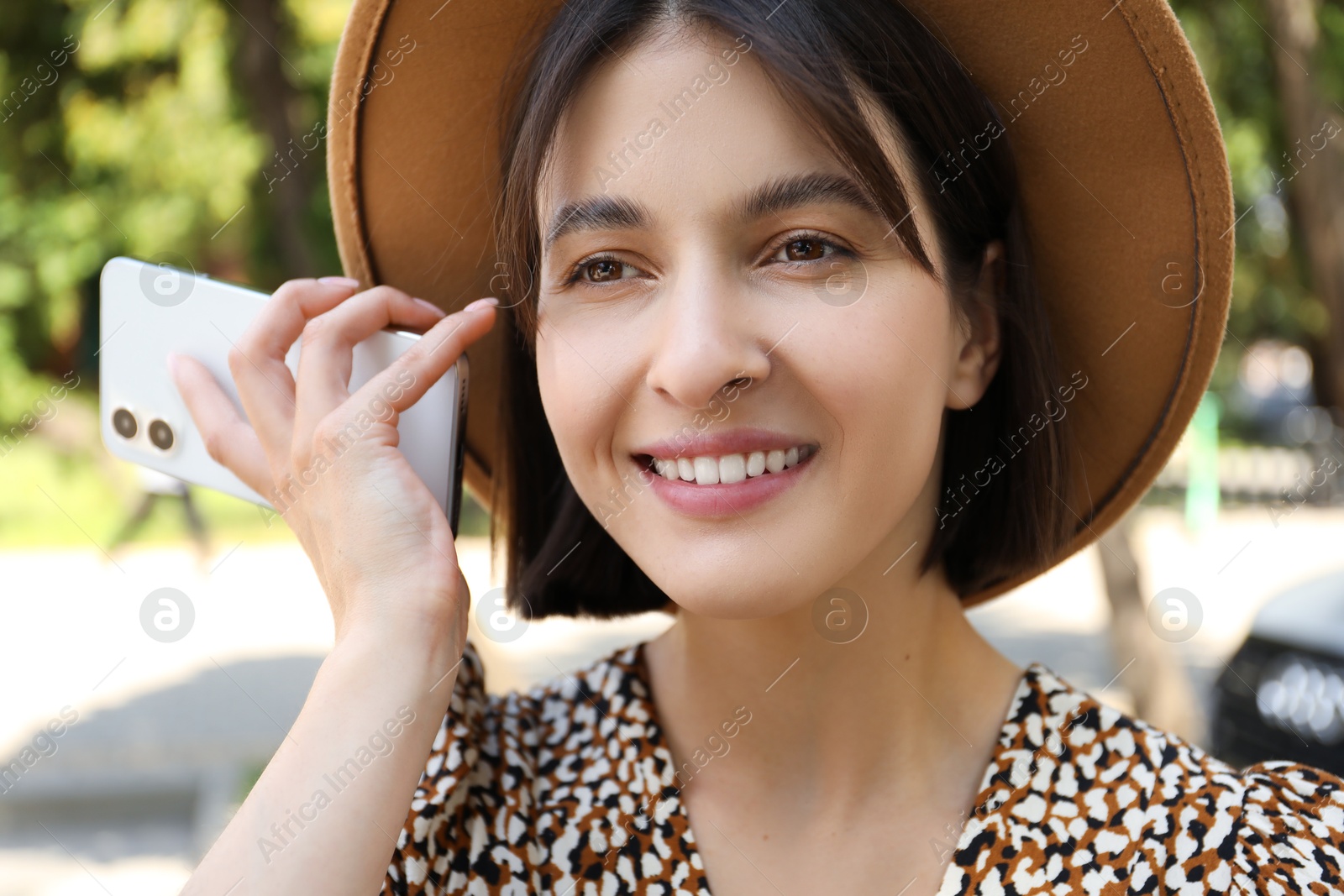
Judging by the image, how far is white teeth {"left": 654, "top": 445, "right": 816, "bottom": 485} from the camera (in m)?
1.48

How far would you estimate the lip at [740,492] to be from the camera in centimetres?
148

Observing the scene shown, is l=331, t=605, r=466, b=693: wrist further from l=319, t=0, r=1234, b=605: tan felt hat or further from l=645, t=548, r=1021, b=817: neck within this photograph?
l=319, t=0, r=1234, b=605: tan felt hat

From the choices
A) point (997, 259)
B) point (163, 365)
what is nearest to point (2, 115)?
point (163, 365)

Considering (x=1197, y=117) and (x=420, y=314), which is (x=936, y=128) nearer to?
(x=1197, y=117)

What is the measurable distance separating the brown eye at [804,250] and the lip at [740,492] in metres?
0.24

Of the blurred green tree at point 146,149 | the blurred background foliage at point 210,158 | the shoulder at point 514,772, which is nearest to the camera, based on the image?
the shoulder at point 514,772

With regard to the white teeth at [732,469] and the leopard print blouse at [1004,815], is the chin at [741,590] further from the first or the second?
the leopard print blouse at [1004,815]

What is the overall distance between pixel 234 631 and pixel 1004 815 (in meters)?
9.21

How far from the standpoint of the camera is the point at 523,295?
174 centimetres

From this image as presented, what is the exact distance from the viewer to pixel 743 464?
58.4 inches

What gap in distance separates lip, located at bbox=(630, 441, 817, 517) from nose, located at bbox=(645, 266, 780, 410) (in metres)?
0.11

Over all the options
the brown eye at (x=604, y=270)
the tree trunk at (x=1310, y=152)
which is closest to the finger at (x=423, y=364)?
the brown eye at (x=604, y=270)

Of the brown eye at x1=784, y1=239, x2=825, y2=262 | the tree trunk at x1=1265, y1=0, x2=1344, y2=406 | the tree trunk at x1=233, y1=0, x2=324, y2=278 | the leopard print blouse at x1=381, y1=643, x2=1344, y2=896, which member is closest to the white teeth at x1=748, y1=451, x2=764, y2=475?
the brown eye at x1=784, y1=239, x2=825, y2=262

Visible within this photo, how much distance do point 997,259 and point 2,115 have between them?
6260 mm
